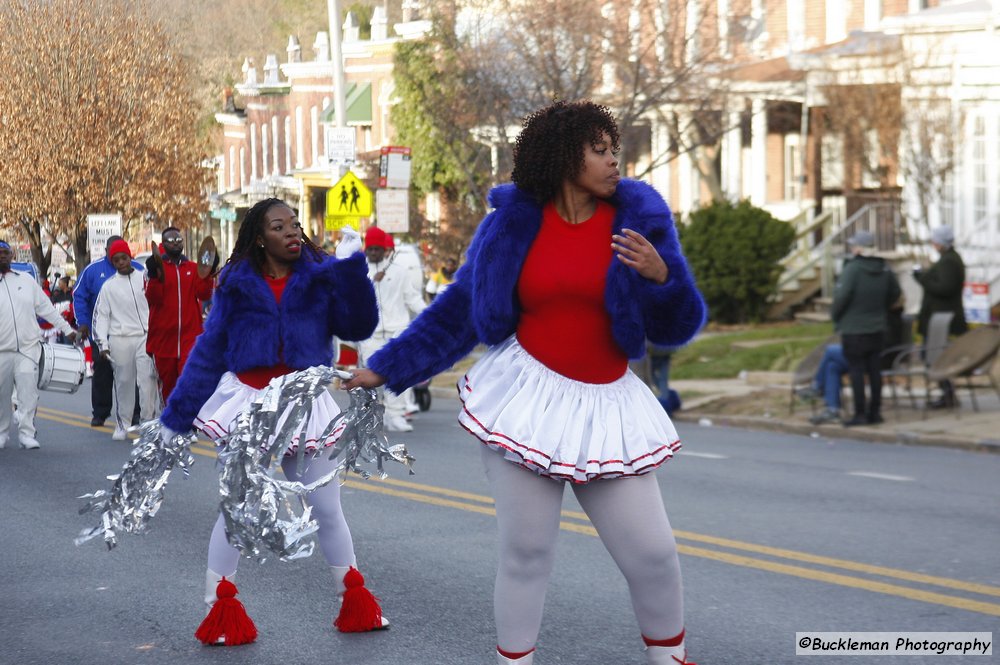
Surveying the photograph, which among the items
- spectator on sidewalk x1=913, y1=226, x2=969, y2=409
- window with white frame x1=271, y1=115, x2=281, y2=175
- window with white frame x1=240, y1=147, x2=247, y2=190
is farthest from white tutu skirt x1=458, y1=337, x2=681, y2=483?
window with white frame x1=240, y1=147, x2=247, y2=190

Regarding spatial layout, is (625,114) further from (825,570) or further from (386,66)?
(386,66)

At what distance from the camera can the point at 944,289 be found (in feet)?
55.3

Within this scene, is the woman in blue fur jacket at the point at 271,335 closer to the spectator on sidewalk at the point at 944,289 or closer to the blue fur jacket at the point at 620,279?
the blue fur jacket at the point at 620,279

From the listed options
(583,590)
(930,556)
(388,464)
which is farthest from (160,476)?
(388,464)

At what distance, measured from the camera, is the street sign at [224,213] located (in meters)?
54.6

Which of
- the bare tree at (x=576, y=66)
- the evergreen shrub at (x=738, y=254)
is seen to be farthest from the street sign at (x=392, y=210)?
the evergreen shrub at (x=738, y=254)

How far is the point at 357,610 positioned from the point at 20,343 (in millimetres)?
8857

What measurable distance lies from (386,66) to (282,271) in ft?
132

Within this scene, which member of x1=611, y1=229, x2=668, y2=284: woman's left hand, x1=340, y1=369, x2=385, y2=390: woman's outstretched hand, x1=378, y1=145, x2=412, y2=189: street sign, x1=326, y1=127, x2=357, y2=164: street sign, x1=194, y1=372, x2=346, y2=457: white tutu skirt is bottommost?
x1=194, y1=372, x2=346, y2=457: white tutu skirt

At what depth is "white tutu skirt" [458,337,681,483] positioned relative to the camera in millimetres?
4715

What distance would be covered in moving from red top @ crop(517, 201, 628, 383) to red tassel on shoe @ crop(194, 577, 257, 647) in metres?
2.25

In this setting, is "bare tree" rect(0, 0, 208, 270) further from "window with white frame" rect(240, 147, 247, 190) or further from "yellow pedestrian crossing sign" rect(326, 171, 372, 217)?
"yellow pedestrian crossing sign" rect(326, 171, 372, 217)

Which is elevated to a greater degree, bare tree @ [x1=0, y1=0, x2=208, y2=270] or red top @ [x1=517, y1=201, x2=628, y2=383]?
bare tree @ [x1=0, y1=0, x2=208, y2=270]

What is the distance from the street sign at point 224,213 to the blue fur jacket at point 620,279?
49788mm
